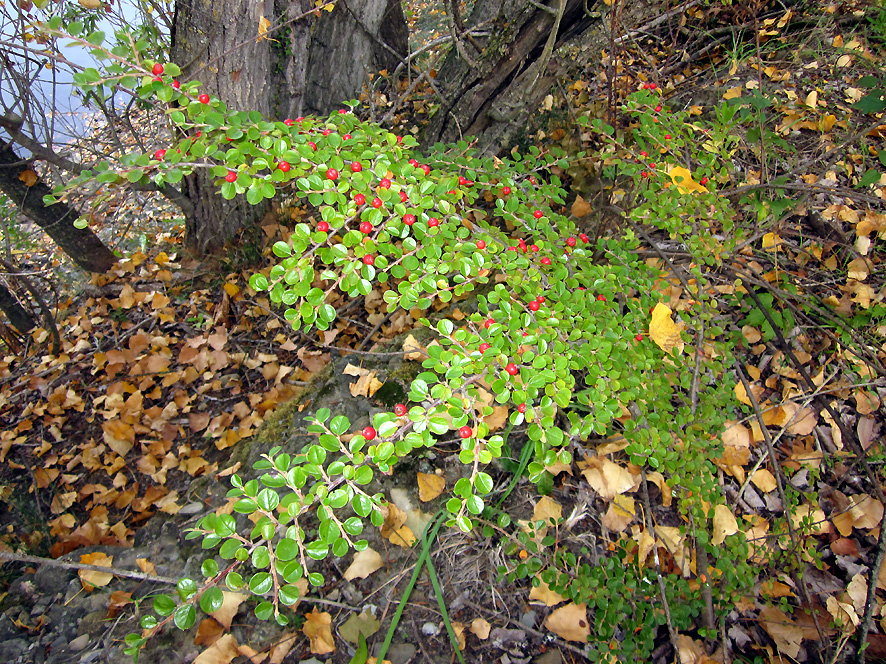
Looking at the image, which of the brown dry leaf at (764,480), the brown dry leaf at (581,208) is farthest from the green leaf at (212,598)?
the brown dry leaf at (581,208)

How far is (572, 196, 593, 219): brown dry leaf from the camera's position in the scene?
2.22 meters

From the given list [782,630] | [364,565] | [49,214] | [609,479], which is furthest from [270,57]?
[782,630]

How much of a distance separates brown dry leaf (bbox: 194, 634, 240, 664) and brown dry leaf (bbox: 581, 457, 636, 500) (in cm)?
118

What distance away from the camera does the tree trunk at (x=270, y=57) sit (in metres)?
2.26

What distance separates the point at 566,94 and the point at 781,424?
183 cm

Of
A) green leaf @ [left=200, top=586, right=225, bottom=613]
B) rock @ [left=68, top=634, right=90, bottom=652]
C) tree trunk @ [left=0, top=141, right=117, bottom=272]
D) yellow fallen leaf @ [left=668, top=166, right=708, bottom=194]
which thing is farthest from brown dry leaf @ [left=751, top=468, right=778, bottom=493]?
tree trunk @ [left=0, top=141, right=117, bottom=272]

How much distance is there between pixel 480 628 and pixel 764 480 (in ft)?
3.71

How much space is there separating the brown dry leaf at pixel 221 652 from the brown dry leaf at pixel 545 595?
0.86 metres

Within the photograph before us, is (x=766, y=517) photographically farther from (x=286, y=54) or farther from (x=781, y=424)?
(x=286, y=54)

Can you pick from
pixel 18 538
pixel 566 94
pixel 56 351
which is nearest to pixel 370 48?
pixel 566 94

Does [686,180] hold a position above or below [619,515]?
above

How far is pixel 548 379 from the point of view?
1085 millimetres

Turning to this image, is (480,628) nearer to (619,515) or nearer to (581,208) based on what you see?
(619,515)

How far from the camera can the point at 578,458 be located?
5.61 feet
